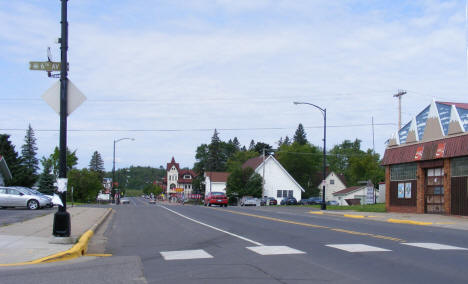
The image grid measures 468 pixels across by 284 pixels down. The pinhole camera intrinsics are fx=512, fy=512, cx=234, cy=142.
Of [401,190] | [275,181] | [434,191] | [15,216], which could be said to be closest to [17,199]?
[15,216]

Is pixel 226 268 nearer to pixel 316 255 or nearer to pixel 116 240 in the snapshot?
pixel 316 255

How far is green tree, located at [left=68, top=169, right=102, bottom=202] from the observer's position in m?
63.2

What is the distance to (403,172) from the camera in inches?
1341

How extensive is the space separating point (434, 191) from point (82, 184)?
4579 centimetres

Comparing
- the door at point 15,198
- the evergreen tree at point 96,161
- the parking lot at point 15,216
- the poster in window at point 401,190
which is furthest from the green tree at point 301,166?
the evergreen tree at point 96,161

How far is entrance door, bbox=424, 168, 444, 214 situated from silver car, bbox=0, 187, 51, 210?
24.1 meters

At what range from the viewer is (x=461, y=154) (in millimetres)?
27188

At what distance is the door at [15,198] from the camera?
31969 mm

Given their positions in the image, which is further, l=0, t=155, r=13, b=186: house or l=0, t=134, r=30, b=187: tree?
l=0, t=134, r=30, b=187: tree

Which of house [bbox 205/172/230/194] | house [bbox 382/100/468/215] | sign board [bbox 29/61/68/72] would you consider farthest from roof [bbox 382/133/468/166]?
house [bbox 205/172/230/194]

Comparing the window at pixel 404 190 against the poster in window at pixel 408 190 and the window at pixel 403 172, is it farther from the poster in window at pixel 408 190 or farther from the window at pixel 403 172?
the window at pixel 403 172

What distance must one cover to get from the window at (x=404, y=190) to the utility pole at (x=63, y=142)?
25.9 m

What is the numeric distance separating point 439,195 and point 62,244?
24501 millimetres

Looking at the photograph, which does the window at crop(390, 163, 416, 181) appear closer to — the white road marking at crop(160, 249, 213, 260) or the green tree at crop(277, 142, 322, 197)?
the white road marking at crop(160, 249, 213, 260)
